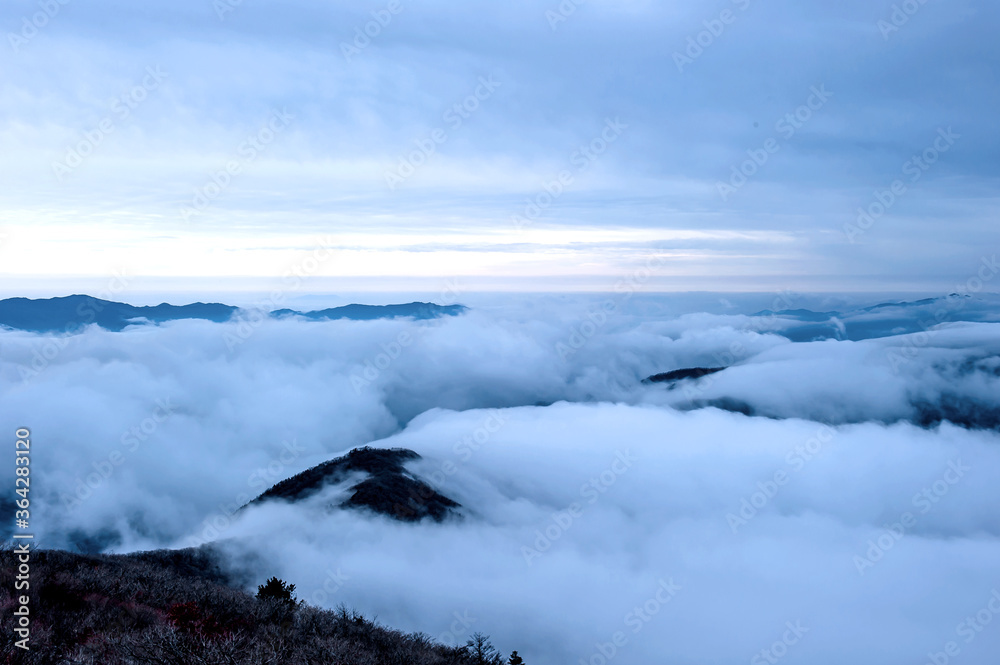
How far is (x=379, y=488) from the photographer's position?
231ft

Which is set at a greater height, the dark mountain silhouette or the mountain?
the mountain

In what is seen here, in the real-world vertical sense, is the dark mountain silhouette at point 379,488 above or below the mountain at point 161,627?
below

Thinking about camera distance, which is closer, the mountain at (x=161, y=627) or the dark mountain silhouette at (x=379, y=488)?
the mountain at (x=161, y=627)

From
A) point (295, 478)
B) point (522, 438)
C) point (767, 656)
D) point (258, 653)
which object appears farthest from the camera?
point (522, 438)

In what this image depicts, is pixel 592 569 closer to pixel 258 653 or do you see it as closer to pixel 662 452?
pixel 258 653

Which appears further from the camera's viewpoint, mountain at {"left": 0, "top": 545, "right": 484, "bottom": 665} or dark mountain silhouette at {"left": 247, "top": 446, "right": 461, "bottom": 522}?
dark mountain silhouette at {"left": 247, "top": 446, "right": 461, "bottom": 522}

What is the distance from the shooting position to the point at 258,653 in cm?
1146

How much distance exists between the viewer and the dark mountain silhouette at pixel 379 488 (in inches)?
2670

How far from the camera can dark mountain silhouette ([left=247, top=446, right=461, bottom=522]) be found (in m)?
67.8

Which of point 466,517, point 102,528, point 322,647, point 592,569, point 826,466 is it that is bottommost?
point 102,528

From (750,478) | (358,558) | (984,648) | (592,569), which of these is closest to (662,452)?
(750,478)

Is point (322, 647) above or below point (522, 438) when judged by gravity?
above

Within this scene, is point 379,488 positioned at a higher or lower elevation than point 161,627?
lower

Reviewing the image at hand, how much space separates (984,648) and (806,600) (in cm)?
4314
